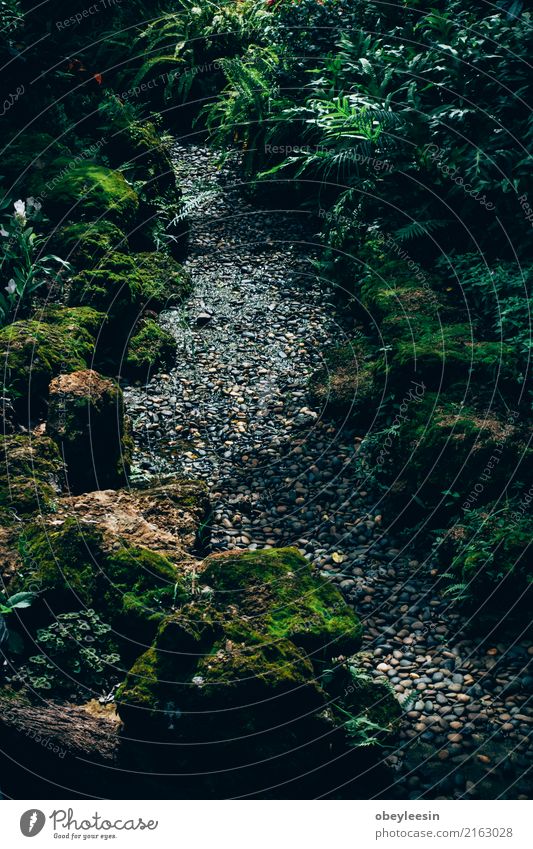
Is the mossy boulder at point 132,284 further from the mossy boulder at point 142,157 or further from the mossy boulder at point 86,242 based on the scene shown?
the mossy boulder at point 142,157

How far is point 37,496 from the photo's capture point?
514 cm

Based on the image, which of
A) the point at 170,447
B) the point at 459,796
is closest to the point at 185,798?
the point at 459,796

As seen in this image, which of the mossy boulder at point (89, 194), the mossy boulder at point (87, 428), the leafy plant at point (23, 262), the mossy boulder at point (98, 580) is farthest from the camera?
the mossy boulder at point (89, 194)

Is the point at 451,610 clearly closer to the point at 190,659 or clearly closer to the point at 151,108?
the point at 190,659

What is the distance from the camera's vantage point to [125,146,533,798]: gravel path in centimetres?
436

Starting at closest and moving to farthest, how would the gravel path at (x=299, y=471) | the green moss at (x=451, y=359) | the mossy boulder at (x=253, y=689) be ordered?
the mossy boulder at (x=253, y=689) < the gravel path at (x=299, y=471) < the green moss at (x=451, y=359)

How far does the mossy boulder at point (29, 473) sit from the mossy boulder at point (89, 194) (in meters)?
3.16

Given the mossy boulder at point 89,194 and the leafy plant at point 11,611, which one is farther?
the mossy boulder at point 89,194

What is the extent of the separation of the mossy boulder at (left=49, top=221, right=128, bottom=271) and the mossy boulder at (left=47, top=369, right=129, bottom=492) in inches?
73.4

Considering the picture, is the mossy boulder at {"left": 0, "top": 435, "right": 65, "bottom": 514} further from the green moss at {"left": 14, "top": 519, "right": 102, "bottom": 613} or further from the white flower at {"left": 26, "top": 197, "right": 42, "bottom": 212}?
the white flower at {"left": 26, "top": 197, "right": 42, "bottom": 212}

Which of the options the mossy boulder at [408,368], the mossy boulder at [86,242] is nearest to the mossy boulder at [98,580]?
the mossy boulder at [408,368]

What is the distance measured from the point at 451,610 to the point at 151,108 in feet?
29.3

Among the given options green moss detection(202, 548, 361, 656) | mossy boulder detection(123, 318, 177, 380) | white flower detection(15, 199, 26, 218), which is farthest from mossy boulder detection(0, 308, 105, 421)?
green moss detection(202, 548, 361, 656)

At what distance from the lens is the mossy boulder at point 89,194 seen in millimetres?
7914
